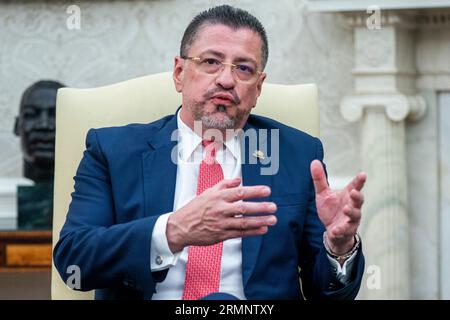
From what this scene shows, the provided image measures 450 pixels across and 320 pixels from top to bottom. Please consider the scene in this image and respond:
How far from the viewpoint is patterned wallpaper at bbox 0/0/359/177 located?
373 centimetres

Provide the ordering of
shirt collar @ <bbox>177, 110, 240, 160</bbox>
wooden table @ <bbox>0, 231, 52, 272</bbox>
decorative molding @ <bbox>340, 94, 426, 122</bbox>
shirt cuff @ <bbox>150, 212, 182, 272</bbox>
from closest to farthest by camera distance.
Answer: shirt cuff @ <bbox>150, 212, 182, 272</bbox> → shirt collar @ <bbox>177, 110, 240, 160</bbox> → wooden table @ <bbox>0, 231, 52, 272</bbox> → decorative molding @ <bbox>340, 94, 426, 122</bbox>

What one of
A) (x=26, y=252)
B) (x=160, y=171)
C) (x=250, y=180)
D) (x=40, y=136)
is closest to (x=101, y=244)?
(x=160, y=171)

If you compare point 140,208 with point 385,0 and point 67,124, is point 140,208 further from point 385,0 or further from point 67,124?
point 385,0

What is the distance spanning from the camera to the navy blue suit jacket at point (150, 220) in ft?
5.46

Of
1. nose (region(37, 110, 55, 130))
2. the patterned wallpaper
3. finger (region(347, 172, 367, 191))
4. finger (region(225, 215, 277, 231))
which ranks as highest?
the patterned wallpaper

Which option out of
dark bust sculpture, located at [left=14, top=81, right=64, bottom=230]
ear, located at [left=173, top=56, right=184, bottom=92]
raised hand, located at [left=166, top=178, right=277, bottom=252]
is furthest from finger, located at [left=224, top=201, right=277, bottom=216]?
dark bust sculpture, located at [left=14, top=81, right=64, bottom=230]

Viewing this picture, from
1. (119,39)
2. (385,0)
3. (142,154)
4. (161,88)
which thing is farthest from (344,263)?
(119,39)

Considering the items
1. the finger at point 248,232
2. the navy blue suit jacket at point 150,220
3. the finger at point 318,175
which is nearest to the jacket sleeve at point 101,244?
the navy blue suit jacket at point 150,220

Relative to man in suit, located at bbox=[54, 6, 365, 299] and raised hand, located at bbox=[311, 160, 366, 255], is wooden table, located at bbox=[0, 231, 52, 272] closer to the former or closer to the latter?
man in suit, located at bbox=[54, 6, 365, 299]

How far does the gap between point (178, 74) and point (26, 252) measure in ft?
4.77

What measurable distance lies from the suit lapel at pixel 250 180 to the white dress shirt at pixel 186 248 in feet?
0.05

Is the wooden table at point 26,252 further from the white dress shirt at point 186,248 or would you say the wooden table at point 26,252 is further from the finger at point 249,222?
the finger at point 249,222

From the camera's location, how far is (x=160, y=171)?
5.94 feet
